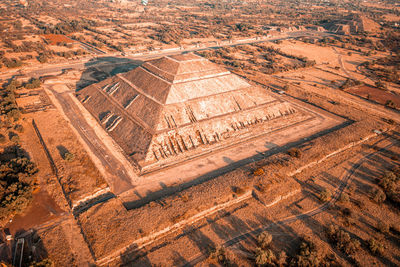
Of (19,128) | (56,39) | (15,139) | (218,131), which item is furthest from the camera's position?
(56,39)

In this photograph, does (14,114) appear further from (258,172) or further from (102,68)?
(258,172)

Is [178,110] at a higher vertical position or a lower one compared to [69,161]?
higher

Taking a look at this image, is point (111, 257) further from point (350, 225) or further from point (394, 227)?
point (394, 227)

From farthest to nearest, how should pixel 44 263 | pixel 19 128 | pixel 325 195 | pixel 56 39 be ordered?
pixel 56 39
pixel 19 128
pixel 325 195
pixel 44 263

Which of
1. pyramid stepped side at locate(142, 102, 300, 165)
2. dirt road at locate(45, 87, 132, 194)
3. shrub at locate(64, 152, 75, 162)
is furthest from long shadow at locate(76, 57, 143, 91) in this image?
pyramid stepped side at locate(142, 102, 300, 165)

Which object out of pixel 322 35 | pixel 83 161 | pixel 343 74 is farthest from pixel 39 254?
pixel 322 35

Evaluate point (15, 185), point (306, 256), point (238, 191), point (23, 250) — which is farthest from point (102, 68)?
point (306, 256)
